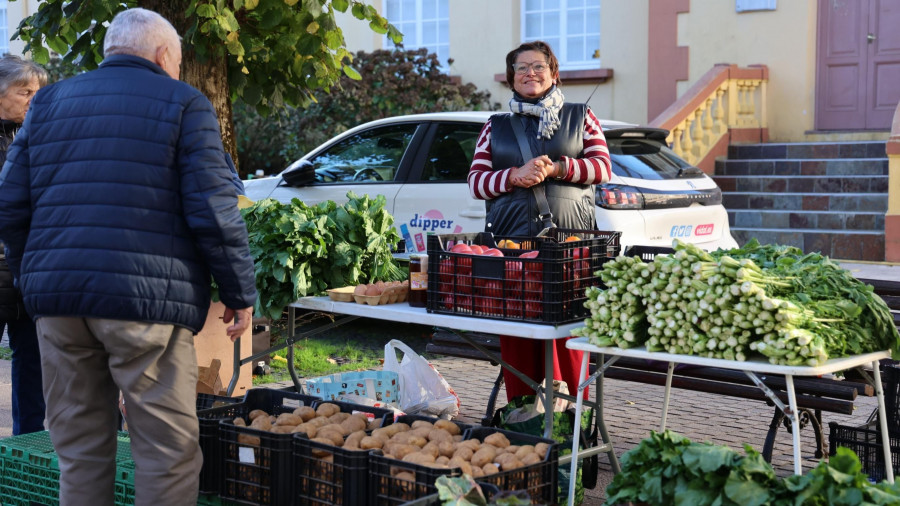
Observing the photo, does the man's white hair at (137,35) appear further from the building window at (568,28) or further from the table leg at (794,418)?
the building window at (568,28)

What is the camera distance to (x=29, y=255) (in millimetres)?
3643

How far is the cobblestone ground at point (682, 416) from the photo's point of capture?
5.79 metres

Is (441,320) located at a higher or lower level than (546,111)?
lower

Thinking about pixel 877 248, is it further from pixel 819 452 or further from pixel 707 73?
pixel 819 452

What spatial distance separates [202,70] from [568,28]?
26.6ft

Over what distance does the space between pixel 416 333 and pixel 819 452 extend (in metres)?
4.41

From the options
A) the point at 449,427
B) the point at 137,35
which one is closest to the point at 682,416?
the point at 449,427

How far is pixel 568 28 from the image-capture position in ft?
47.5

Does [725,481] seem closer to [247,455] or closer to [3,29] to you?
[247,455]

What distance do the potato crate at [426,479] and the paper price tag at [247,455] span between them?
0.58 m

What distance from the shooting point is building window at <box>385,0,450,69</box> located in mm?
15398

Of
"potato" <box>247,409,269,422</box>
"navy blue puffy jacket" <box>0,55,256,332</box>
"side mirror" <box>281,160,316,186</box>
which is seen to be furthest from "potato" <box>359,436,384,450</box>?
"side mirror" <box>281,160,316,186</box>

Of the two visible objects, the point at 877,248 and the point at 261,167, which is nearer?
the point at 877,248

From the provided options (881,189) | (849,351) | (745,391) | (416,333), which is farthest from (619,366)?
(881,189)
